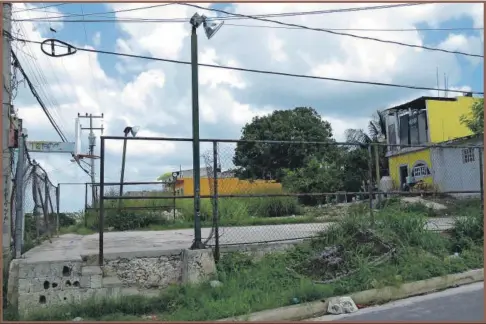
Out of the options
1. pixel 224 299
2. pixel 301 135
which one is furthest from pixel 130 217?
pixel 301 135

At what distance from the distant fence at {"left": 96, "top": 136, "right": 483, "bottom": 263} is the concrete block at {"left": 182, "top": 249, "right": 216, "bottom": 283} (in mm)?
375

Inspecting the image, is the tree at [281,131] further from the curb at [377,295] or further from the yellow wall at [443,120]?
the curb at [377,295]

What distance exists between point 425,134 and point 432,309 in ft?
76.7

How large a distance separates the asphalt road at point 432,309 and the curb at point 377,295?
0.58ft

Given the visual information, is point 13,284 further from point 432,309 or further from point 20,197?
point 432,309

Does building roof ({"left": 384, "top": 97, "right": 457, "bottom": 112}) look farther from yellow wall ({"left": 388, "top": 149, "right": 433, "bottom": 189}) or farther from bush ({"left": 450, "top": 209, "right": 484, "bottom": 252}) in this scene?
bush ({"left": 450, "top": 209, "right": 484, "bottom": 252})

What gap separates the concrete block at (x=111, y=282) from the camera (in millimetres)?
7281

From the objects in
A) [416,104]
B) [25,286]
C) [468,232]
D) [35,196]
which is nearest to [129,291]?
[25,286]

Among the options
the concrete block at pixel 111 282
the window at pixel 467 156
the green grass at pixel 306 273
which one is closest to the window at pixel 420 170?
the window at pixel 467 156

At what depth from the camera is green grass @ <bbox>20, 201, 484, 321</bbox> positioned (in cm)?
650

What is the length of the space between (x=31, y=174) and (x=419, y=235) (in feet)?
24.0

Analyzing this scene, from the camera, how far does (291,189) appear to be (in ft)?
48.1

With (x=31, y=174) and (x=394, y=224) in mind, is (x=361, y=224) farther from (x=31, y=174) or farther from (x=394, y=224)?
(x=31, y=174)

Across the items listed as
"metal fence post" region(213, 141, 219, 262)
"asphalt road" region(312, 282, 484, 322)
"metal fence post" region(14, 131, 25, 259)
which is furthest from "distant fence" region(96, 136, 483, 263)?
"asphalt road" region(312, 282, 484, 322)
